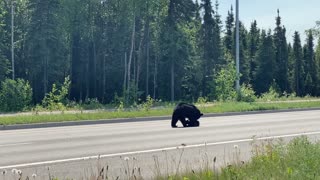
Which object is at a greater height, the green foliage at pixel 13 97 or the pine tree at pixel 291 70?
the pine tree at pixel 291 70

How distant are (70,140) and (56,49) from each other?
37975 mm

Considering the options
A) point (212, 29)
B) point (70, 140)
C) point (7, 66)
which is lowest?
point (70, 140)

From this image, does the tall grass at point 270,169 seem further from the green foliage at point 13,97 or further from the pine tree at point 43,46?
the pine tree at point 43,46

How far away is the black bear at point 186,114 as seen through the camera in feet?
64.4

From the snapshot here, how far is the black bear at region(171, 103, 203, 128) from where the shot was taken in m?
19.6

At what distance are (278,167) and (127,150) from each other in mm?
5916

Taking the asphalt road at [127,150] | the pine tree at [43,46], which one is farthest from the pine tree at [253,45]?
the asphalt road at [127,150]

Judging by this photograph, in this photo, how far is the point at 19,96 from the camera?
35.5 m

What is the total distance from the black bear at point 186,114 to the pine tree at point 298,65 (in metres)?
82.9

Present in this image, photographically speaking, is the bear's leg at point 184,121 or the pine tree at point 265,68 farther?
the pine tree at point 265,68

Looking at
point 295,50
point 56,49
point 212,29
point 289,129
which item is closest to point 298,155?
point 289,129

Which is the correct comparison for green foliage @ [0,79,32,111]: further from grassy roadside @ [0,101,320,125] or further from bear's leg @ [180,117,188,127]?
bear's leg @ [180,117,188,127]

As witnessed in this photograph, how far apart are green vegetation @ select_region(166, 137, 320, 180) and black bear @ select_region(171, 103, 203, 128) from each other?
10.4 metres

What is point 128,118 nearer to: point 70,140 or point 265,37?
point 70,140
